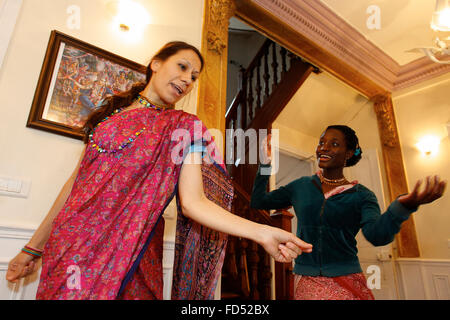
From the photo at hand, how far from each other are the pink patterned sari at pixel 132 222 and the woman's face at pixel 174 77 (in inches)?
4.1

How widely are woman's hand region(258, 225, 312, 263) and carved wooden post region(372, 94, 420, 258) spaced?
383 cm

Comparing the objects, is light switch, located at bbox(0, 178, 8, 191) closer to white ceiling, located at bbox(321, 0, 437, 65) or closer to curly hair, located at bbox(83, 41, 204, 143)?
curly hair, located at bbox(83, 41, 204, 143)

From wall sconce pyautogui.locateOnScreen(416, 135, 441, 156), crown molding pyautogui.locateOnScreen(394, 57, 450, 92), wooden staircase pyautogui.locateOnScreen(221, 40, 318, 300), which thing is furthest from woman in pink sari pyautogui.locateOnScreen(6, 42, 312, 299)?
crown molding pyautogui.locateOnScreen(394, 57, 450, 92)

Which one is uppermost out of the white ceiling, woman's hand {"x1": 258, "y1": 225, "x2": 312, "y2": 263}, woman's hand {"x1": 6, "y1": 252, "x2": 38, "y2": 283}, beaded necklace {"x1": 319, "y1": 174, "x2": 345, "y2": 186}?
the white ceiling

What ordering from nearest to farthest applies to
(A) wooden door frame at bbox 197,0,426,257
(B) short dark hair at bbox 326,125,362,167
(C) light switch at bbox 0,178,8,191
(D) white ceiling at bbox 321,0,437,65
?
(C) light switch at bbox 0,178,8,191 < (B) short dark hair at bbox 326,125,362,167 < (A) wooden door frame at bbox 197,0,426,257 < (D) white ceiling at bbox 321,0,437,65

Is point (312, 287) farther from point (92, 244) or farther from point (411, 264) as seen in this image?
point (411, 264)

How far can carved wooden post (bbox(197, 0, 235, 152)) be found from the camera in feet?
6.85

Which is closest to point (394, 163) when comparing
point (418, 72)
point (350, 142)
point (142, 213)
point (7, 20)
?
point (418, 72)

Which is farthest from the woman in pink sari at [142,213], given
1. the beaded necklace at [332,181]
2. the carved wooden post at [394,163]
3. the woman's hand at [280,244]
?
the carved wooden post at [394,163]

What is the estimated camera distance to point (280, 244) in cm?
68

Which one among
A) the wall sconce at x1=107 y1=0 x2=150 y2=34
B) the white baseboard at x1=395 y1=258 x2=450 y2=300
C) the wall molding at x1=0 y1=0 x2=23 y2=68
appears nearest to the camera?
the wall molding at x1=0 y1=0 x2=23 y2=68

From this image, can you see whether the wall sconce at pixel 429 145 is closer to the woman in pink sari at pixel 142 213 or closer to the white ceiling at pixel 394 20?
the white ceiling at pixel 394 20

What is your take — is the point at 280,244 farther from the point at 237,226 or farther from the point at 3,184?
the point at 3,184

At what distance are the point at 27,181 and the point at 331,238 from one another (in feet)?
4.90
